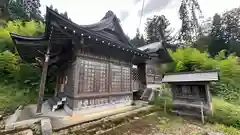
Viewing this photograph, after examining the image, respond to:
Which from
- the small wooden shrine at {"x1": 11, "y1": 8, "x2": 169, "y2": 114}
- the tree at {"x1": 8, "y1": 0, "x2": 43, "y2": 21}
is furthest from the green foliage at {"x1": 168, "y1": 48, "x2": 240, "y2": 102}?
the tree at {"x1": 8, "y1": 0, "x2": 43, "y2": 21}

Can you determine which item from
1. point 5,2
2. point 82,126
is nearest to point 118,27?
point 82,126

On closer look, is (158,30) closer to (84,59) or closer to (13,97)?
(84,59)

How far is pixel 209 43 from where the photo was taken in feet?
67.8

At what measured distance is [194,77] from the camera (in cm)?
667

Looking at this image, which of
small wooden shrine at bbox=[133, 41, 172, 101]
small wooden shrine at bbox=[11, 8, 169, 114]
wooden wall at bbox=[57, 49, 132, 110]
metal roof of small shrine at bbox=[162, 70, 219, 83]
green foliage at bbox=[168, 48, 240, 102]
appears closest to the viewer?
small wooden shrine at bbox=[11, 8, 169, 114]

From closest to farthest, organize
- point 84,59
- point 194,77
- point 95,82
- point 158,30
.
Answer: point 84,59
point 95,82
point 194,77
point 158,30

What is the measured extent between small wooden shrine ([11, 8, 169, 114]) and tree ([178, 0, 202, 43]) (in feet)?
62.7

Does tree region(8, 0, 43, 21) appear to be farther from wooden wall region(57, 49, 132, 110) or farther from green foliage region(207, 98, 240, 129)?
green foliage region(207, 98, 240, 129)

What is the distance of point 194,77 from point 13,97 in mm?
11884

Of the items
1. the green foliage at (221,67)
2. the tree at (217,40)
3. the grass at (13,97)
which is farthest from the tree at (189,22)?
the grass at (13,97)

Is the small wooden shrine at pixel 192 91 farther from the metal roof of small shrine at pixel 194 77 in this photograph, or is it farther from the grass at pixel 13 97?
the grass at pixel 13 97

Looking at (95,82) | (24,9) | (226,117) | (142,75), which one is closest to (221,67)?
(142,75)

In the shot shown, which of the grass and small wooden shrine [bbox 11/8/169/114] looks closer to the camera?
small wooden shrine [bbox 11/8/169/114]

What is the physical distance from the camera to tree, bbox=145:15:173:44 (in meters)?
29.6
